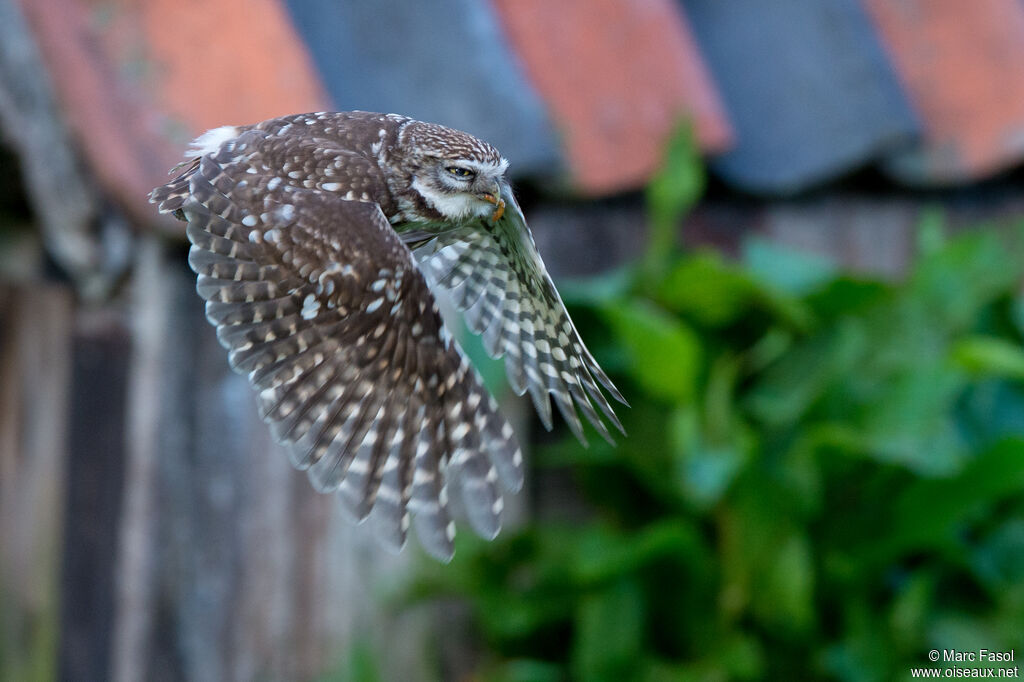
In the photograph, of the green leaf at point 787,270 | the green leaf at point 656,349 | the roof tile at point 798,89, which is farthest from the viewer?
the roof tile at point 798,89

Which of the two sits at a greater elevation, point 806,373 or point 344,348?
point 344,348

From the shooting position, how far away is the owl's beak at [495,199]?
2461 mm

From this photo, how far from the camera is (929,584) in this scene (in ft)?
12.3

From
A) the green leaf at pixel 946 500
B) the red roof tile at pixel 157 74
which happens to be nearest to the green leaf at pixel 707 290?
the green leaf at pixel 946 500

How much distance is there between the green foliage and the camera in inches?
143

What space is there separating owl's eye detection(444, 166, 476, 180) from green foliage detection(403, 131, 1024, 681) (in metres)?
1.19

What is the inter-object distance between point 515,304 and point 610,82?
4.10ft

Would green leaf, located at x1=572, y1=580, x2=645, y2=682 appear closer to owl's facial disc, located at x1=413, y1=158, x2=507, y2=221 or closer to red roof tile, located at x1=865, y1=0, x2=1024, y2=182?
owl's facial disc, located at x1=413, y1=158, x2=507, y2=221

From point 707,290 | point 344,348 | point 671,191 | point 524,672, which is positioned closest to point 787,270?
point 707,290

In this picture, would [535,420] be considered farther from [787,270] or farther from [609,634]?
[787,270]

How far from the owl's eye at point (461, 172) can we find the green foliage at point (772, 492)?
3.90 feet

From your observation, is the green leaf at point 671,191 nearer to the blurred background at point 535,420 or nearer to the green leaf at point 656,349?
the blurred background at point 535,420

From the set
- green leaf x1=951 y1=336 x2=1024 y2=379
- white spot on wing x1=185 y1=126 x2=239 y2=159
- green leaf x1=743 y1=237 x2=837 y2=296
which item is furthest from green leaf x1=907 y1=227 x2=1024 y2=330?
white spot on wing x1=185 y1=126 x2=239 y2=159

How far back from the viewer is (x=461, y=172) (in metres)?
2.46
